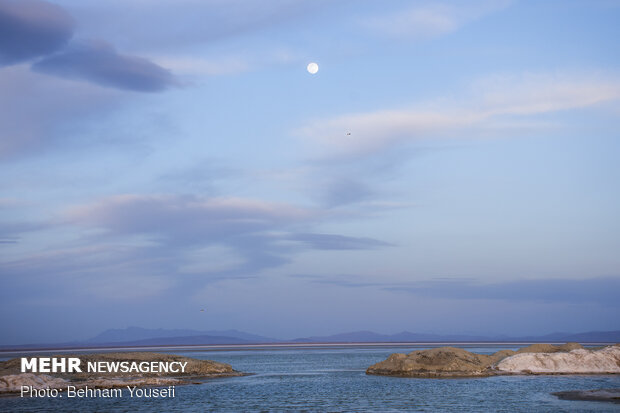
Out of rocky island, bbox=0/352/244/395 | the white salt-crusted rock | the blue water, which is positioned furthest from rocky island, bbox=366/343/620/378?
rocky island, bbox=0/352/244/395

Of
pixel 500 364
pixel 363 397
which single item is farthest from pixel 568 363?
pixel 363 397

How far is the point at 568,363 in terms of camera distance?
8850cm

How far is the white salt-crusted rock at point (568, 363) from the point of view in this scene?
8762 cm

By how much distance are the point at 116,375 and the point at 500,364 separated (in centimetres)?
5611

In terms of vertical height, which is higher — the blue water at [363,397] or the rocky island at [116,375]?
the rocky island at [116,375]

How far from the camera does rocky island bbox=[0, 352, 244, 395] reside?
65438 millimetres

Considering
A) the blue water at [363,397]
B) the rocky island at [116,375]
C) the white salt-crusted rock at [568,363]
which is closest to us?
the blue water at [363,397]

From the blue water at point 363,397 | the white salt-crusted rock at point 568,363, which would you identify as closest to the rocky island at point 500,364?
the white salt-crusted rock at point 568,363

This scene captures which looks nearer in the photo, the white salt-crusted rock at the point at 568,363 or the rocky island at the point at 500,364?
the white salt-crusted rock at the point at 568,363

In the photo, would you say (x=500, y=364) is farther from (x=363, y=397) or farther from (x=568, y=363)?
(x=363, y=397)

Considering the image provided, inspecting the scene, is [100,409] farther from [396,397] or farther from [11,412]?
[396,397]

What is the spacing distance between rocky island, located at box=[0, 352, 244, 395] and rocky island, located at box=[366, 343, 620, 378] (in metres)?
26.5

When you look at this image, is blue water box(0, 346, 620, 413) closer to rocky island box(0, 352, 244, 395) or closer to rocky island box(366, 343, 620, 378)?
rocky island box(0, 352, 244, 395)

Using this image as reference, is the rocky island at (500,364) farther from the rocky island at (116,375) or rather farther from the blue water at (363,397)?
the rocky island at (116,375)
